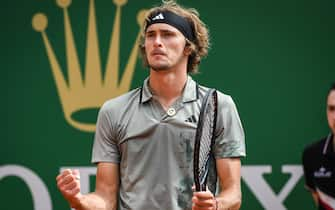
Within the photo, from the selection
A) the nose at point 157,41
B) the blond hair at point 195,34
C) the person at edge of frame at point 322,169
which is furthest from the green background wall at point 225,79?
the nose at point 157,41

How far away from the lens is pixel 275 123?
16.3 ft

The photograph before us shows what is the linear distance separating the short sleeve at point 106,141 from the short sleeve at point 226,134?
0.41 meters

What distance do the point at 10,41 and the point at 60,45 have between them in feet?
0.94

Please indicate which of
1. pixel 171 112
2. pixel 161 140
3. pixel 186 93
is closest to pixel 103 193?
pixel 161 140

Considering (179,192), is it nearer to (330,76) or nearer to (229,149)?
(229,149)

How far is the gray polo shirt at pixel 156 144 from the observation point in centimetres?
349

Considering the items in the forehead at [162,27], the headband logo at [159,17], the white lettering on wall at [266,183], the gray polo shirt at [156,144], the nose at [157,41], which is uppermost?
the headband logo at [159,17]

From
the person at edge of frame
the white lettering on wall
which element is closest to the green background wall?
the white lettering on wall

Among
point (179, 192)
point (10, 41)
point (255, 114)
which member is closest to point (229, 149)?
point (179, 192)

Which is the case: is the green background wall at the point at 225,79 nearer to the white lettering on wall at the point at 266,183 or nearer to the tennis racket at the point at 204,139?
the white lettering on wall at the point at 266,183

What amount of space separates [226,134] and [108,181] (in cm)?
51

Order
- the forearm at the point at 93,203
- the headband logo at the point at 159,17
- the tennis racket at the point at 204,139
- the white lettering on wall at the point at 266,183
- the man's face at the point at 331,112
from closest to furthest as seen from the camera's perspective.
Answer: the tennis racket at the point at 204,139 < the forearm at the point at 93,203 < the headband logo at the point at 159,17 < the man's face at the point at 331,112 < the white lettering on wall at the point at 266,183

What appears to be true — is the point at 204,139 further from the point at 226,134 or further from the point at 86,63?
the point at 86,63

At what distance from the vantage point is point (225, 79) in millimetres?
4977
